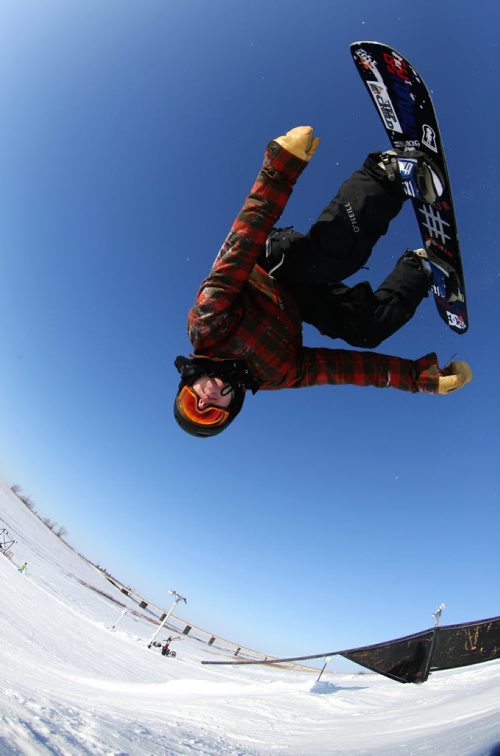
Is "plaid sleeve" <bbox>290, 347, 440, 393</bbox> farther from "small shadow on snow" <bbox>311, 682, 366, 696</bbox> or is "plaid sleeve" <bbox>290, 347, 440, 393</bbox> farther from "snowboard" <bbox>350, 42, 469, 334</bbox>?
"small shadow on snow" <bbox>311, 682, 366, 696</bbox>

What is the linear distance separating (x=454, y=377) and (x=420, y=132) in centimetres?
201

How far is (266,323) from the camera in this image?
9.01ft

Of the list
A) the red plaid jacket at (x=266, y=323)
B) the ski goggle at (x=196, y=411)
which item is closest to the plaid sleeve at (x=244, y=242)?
the red plaid jacket at (x=266, y=323)

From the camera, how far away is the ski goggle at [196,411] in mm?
2838

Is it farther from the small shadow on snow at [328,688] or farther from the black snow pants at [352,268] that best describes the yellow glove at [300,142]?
the small shadow on snow at [328,688]

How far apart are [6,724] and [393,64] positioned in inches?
182

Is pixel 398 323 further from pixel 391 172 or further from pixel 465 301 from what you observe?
pixel 391 172

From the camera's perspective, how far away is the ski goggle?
9.31 feet

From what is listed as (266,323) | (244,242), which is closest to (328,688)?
(266,323)

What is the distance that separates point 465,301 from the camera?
3.63 meters

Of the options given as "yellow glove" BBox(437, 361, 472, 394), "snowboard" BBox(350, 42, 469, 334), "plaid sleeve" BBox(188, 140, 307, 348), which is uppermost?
"snowboard" BBox(350, 42, 469, 334)

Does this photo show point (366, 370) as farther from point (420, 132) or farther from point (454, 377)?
point (420, 132)

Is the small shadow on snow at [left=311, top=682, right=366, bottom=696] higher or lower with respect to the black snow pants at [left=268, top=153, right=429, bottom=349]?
lower

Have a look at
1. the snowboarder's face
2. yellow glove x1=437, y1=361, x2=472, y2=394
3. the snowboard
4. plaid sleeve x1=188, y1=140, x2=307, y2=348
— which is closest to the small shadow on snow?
the snowboarder's face
